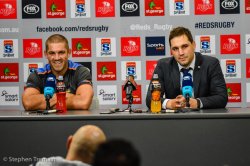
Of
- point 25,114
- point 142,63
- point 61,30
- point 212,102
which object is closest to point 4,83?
point 61,30

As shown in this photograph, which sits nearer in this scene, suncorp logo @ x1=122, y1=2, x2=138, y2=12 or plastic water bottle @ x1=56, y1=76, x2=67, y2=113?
plastic water bottle @ x1=56, y1=76, x2=67, y2=113

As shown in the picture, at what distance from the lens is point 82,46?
6.23 m

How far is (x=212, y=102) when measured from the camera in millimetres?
4363

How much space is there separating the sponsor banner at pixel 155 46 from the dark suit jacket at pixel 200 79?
56.7 inches

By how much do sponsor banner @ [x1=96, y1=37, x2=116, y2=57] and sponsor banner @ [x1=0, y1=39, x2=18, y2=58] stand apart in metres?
0.99

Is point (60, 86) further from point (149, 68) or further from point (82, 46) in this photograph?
point (149, 68)

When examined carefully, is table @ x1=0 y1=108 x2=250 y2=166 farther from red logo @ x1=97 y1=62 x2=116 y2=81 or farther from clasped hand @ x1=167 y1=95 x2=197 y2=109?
red logo @ x1=97 y1=62 x2=116 y2=81

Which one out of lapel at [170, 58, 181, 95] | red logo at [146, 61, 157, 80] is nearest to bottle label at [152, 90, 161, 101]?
lapel at [170, 58, 181, 95]

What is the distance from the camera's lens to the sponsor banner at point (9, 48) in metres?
6.27

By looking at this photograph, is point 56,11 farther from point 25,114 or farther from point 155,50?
point 25,114

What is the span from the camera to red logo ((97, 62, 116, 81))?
246 inches

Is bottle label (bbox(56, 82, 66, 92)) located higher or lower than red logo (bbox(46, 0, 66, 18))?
lower

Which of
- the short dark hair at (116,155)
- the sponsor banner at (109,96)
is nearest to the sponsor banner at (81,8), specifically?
the sponsor banner at (109,96)

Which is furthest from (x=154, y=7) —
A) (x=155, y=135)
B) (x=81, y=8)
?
(x=155, y=135)
